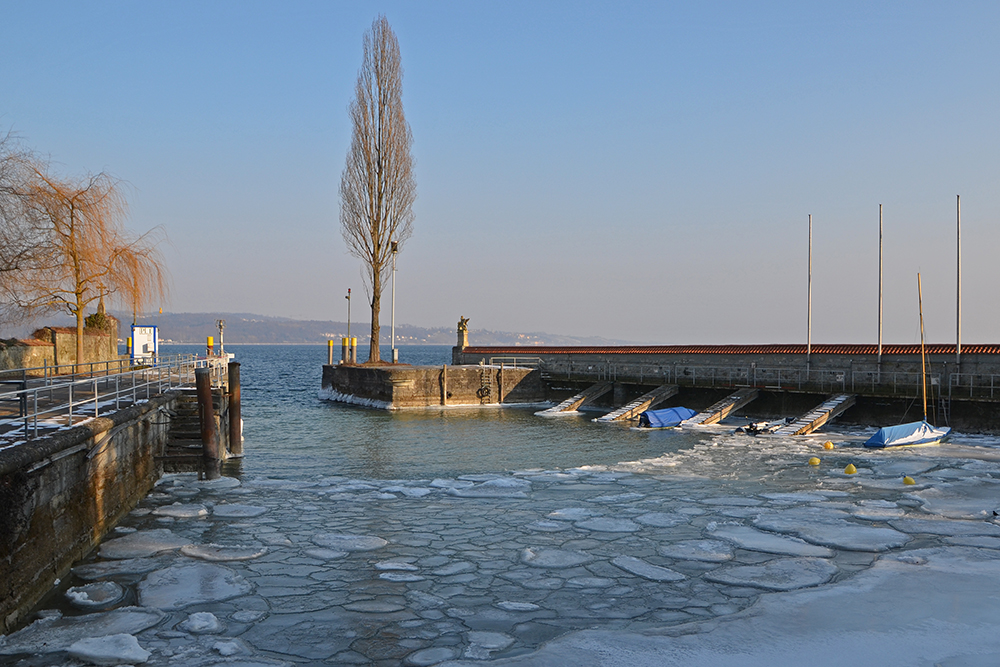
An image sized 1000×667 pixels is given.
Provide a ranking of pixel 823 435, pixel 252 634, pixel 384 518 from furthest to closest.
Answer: pixel 823 435 < pixel 384 518 < pixel 252 634

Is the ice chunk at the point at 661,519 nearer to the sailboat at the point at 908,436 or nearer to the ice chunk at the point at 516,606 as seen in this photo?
the ice chunk at the point at 516,606

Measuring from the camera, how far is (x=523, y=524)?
12703 mm

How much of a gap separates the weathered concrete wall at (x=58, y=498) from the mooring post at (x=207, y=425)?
2260mm

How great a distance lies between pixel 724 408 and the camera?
1165 inches

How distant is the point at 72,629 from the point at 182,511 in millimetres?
5890

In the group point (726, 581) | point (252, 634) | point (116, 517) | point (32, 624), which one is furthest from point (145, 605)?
point (726, 581)

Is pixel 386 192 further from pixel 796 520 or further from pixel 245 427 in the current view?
pixel 796 520

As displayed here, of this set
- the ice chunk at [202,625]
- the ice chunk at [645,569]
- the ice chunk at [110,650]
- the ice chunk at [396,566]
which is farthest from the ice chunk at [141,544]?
the ice chunk at [645,569]

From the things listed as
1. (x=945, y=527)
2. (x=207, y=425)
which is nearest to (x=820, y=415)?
(x=945, y=527)

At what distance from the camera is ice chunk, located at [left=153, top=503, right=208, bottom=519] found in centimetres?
1322

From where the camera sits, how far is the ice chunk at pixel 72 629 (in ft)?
24.0

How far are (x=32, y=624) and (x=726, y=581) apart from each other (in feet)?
25.9

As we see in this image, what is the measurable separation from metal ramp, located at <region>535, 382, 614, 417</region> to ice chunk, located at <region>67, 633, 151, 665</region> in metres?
26.9

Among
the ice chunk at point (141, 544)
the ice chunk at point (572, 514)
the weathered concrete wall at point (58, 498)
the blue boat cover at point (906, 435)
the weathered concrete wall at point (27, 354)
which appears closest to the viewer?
the weathered concrete wall at point (58, 498)
